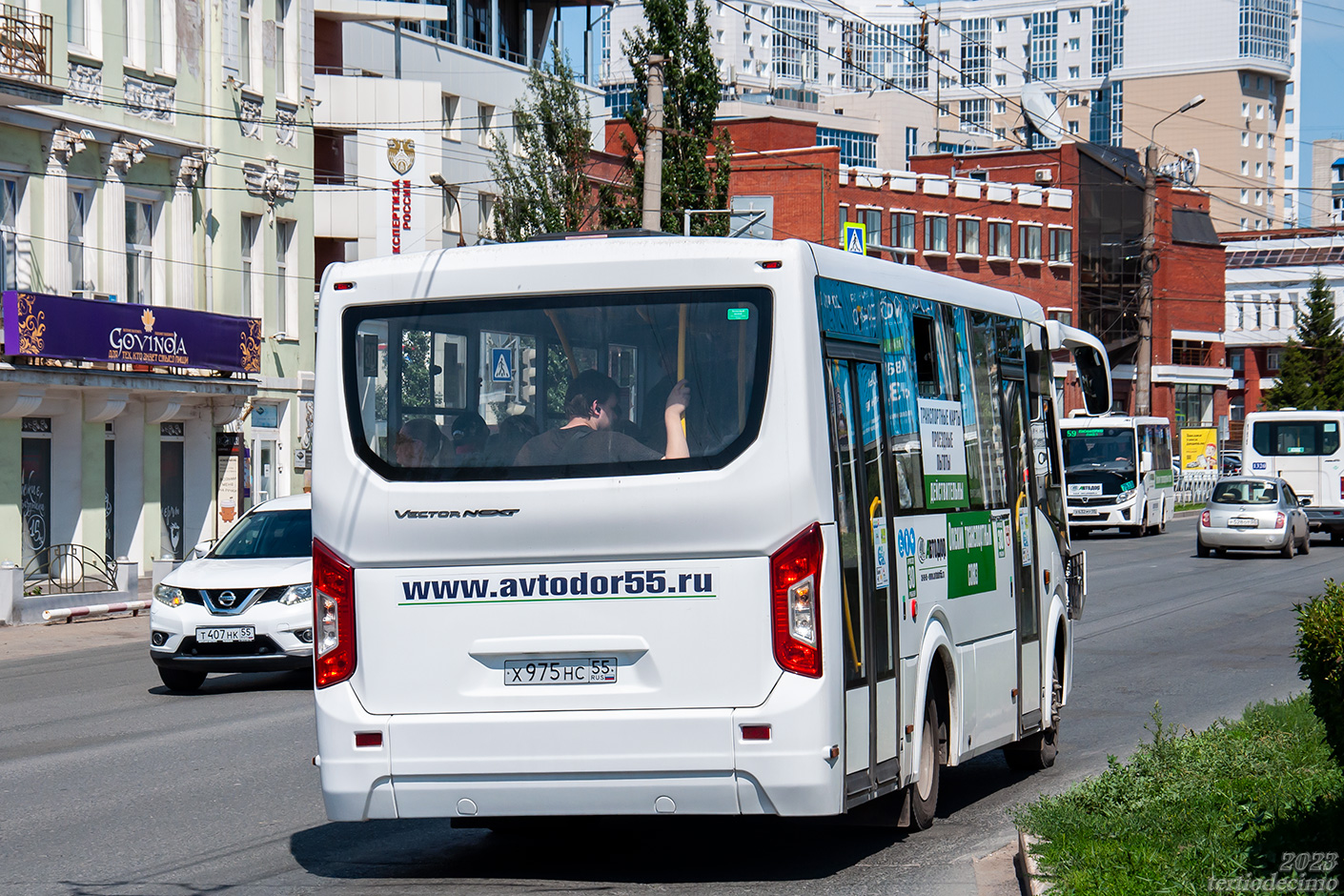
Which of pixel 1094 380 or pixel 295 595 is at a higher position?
pixel 1094 380

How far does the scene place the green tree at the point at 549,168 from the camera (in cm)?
3516

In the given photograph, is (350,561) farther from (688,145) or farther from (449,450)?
(688,145)

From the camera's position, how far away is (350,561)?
25.1 feet

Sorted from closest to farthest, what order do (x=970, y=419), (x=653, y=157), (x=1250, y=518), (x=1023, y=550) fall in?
1. (x=970, y=419)
2. (x=1023, y=550)
3. (x=653, y=157)
4. (x=1250, y=518)

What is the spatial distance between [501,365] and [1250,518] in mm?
31552

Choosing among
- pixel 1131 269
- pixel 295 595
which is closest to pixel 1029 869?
pixel 295 595

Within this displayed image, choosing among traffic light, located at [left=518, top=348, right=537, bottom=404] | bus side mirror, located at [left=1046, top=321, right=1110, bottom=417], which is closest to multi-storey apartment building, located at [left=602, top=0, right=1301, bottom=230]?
bus side mirror, located at [left=1046, top=321, right=1110, bottom=417]

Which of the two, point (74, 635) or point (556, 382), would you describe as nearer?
point (556, 382)

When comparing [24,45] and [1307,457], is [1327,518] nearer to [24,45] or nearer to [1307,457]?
[1307,457]

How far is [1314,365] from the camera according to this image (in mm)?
92625

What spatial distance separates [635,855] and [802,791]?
1.59 metres

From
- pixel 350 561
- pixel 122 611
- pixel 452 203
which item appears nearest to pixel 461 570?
pixel 350 561

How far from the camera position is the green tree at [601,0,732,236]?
3241 cm

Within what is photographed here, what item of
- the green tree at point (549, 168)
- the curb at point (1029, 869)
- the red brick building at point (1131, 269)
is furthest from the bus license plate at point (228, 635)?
the red brick building at point (1131, 269)
